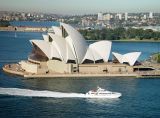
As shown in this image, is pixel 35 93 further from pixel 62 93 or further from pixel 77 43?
pixel 77 43

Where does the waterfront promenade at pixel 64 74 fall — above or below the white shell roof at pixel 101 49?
below

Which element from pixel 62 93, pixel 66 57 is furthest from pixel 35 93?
pixel 66 57

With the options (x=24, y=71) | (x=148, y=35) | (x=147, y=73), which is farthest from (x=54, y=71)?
(x=148, y=35)

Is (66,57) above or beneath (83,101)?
above

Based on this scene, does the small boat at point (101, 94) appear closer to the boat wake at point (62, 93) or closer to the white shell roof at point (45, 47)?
the boat wake at point (62, 93)

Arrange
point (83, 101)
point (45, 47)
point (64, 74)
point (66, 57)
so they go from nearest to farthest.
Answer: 1. point (83, 101)
2. point (64, 74)
3. point (66, 57)
4. point (45, 47)

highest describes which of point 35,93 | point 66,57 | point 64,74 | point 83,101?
point 66,57

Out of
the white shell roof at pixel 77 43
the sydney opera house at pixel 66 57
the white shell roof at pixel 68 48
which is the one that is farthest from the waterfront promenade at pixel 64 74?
the white shell roof at pixel 77 43

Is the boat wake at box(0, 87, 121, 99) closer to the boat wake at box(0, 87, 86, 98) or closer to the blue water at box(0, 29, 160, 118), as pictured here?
the boat wake at box(0, 87, 86, 98)
